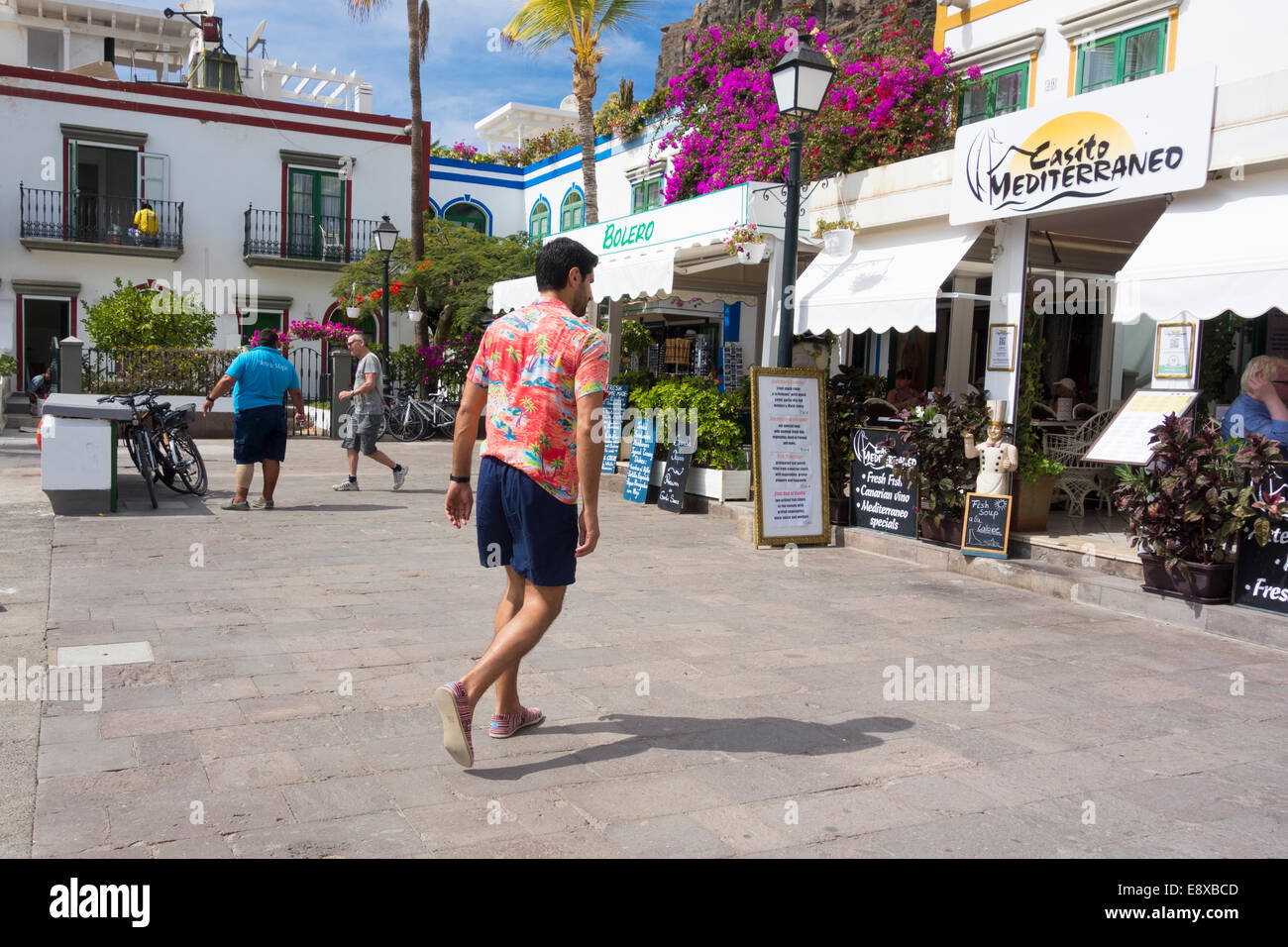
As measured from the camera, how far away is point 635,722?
432 centimetres

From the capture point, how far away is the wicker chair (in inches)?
368

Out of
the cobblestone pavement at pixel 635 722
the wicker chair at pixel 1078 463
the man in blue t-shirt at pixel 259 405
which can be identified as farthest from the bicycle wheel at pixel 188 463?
the wicker chair at pixel 1078 463

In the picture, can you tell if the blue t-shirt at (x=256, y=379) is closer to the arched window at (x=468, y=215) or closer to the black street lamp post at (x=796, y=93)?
the black street lamp post at (x=796, y=93)

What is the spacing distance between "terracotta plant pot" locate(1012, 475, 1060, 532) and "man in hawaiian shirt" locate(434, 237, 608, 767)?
5.31 meters

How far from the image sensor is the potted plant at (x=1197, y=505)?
6105 millimetres

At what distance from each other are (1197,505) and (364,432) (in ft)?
26.9

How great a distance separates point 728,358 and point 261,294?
52.4 feet

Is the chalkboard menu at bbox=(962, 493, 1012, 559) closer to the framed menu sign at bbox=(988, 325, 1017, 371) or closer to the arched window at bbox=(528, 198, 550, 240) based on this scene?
the framed menu sign at bbox=(988, 325, 1017, 371)

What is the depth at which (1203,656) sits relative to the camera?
569 centimetres

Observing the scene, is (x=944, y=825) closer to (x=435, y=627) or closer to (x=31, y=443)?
(x=435, y=627)

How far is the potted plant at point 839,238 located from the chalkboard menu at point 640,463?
2.89 m

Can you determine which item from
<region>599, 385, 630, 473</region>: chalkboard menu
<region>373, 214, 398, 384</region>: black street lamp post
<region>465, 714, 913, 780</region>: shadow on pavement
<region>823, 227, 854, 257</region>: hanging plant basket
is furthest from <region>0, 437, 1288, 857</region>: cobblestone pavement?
<region>373, 214, 398, 384</region>: black street lamp post

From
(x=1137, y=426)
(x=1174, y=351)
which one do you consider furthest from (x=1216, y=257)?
(x=1137, y=426)

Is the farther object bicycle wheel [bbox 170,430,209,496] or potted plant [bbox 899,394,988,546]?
bicycle wheel [bbox 170,430,209,496]
